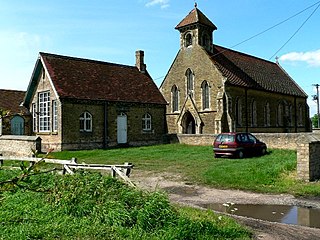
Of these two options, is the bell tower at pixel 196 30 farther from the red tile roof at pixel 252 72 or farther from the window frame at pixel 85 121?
the window frame at pixel 85 121

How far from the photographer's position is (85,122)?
28.4 metres

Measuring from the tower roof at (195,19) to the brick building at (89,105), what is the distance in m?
9.84

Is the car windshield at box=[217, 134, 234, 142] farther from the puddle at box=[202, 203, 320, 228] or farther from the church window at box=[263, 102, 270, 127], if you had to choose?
the church window at box=[263, 102, 270, 127]

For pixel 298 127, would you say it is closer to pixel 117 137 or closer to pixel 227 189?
pixel 117 137

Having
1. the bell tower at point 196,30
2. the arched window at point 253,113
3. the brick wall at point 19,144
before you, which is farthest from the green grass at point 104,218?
the arched window at point 253,113

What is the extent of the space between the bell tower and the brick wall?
847 inches

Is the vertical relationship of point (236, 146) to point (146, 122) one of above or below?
below

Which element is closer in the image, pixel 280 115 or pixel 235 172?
pixel 235 172

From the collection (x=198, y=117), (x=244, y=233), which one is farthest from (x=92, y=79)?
(x=244, y=233)

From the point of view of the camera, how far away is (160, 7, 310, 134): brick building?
1407 inches

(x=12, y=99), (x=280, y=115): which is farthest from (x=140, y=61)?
(x=280, y=115)

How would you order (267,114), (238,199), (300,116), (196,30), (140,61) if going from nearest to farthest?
(238,199), (140,61), (196,30), (267,114), (300,116)

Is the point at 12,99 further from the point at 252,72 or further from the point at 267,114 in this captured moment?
the point at 267,114

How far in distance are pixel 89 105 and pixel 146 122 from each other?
6521mm
